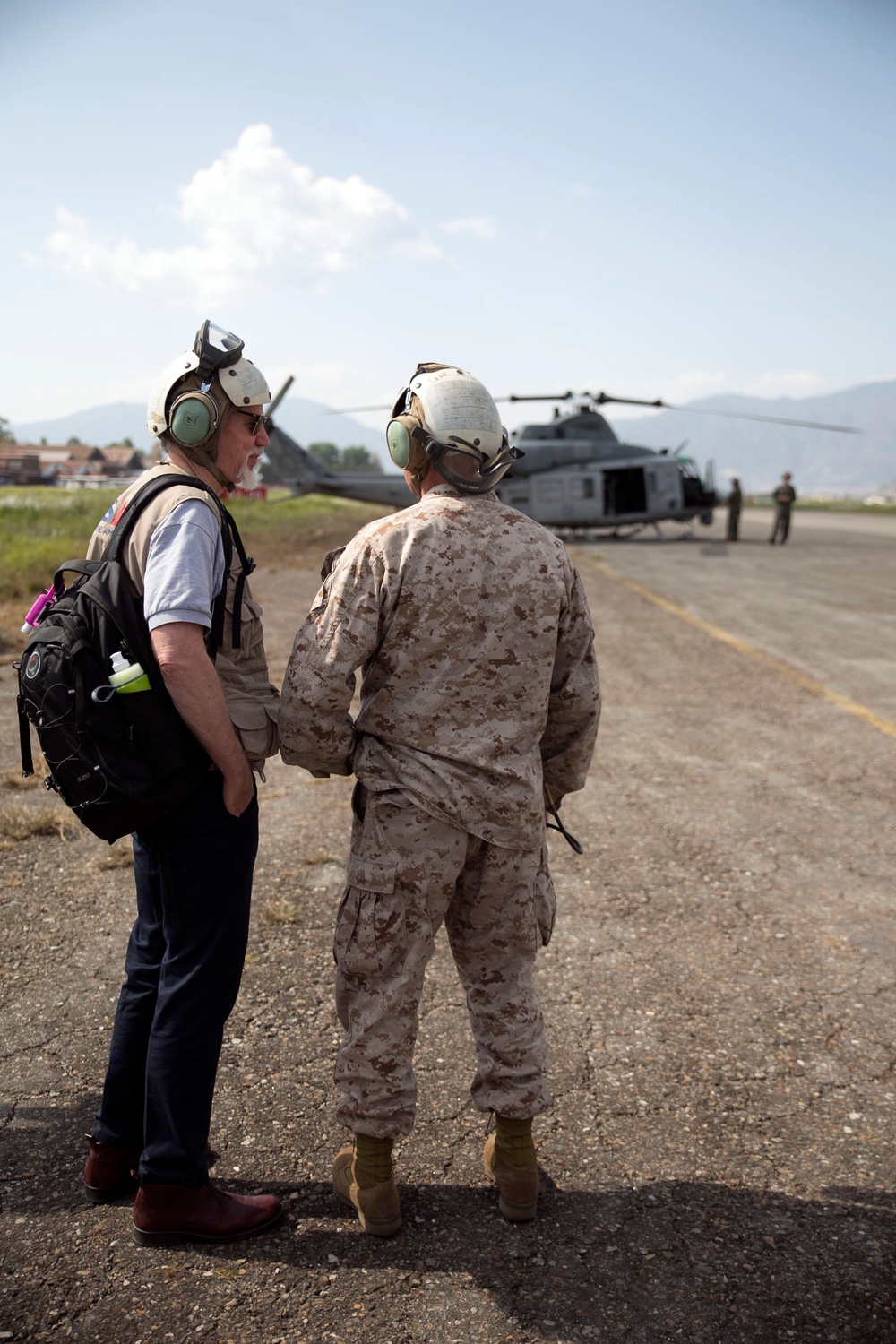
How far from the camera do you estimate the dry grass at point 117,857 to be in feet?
15.8

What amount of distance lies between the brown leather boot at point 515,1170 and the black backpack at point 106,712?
50.4 inches

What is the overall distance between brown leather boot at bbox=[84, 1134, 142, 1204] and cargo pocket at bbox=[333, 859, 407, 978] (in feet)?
2.79

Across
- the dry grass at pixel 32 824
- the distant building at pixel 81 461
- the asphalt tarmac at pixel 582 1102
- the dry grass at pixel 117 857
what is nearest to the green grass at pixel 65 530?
the dry grass at pixel 32 824

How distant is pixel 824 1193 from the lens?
9.06ft

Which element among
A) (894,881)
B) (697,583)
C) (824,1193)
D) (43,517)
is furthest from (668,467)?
(824,1193)

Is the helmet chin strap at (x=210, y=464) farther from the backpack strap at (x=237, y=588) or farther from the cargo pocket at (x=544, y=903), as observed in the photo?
the cargo pocket at (x=544, y=903)

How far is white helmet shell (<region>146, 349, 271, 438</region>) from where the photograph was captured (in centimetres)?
251

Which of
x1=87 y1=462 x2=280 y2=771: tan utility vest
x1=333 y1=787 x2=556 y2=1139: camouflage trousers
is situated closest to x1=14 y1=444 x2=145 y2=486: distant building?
x1=87 y1=462 x2=280 y2=771: tan utility vest

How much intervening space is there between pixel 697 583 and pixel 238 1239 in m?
15.7

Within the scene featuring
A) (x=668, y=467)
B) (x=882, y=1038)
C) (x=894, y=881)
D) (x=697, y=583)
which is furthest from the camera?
(x=668, y=467)

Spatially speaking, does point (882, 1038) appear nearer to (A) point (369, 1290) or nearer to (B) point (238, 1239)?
(A) point (369, 1290)

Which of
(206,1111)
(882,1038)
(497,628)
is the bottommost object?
(882,1038)

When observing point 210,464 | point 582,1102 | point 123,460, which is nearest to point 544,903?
point 582,1102

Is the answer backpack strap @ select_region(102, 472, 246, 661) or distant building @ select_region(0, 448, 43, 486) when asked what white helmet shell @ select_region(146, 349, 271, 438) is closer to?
backpack strap @ select_region(102, 472, 246, 661)
